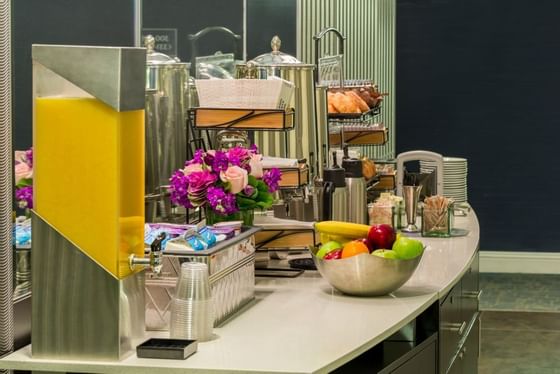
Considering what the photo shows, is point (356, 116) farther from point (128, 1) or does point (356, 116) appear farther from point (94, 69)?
point (94, 69)

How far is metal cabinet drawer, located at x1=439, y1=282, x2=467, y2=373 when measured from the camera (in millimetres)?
3617

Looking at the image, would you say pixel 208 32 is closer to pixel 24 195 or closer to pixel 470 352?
pixel 470 352

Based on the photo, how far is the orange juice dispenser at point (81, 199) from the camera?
243cm

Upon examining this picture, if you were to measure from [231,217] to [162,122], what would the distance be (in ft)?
1.98

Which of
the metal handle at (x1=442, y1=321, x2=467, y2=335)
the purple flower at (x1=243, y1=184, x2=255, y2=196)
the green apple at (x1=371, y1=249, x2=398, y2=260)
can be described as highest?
the purple flower at (x1=243, y1=184, x2=255, y2=196)

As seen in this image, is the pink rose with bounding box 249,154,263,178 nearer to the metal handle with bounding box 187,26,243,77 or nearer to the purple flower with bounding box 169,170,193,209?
the purple flower with bounding box 169,170,193,209

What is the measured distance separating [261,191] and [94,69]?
3.88 ft

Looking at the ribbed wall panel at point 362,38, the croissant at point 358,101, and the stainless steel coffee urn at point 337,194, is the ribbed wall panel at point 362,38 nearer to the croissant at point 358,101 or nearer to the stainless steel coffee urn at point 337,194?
the croissant at point 358,101

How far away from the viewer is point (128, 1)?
3.65 meters

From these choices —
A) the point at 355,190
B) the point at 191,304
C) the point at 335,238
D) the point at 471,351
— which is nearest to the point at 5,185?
the point at 191,304

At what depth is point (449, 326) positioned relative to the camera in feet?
12.5

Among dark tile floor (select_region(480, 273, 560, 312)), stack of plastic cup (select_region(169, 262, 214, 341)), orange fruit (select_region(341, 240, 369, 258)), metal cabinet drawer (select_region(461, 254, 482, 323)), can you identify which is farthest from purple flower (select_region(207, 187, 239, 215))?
dark tile floor (select_region(480, 273, 560, 312))

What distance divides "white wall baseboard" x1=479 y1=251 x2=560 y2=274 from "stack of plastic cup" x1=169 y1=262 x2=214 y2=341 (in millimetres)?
7789

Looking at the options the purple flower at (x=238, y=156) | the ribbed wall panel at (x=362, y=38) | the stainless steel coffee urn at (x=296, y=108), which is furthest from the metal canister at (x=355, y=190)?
the ribbed wall panel at (x=362, y=38)
